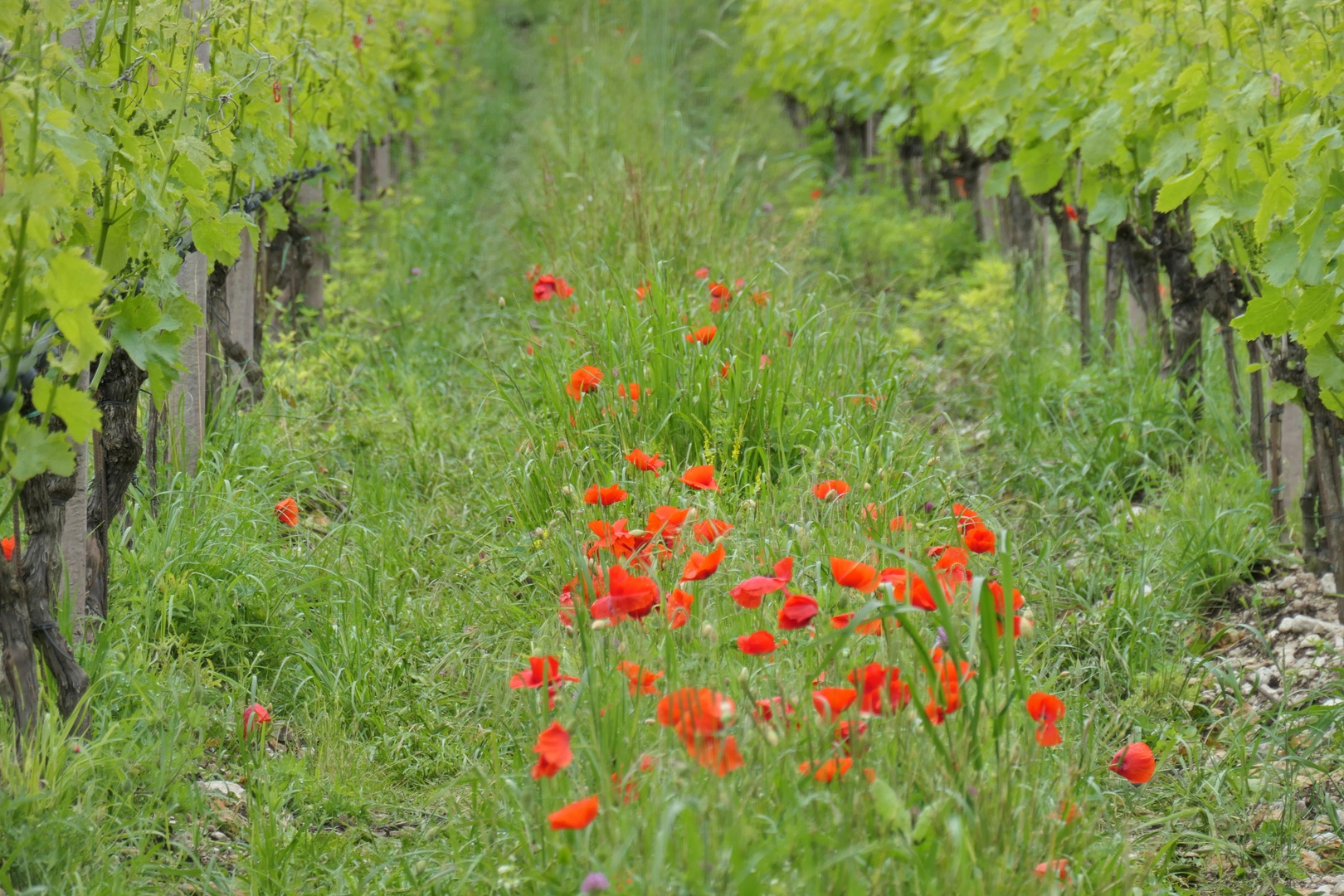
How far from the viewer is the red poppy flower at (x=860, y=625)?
70.7 inches

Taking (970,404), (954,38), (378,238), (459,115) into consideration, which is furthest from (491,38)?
(970,404)

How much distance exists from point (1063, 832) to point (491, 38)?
41.7 ft

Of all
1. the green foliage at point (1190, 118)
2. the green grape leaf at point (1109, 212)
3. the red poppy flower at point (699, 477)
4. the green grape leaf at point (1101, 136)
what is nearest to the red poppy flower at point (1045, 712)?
the red poppy flower at point (699, 477)

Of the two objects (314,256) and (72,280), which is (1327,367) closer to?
(72,280)

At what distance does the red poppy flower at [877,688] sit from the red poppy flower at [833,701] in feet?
0.09

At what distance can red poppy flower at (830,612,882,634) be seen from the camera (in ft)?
5.89

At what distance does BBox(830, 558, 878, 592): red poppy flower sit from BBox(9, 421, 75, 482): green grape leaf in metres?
1.15

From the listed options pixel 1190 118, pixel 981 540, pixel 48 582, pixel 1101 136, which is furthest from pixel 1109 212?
pixel 48 582

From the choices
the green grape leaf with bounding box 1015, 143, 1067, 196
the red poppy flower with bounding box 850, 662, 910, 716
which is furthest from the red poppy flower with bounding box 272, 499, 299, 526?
the green grape leaf with bounding box 1015, 143, 1067, 196

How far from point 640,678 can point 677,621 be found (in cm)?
14

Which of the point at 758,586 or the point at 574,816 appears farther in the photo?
the point at 758,586

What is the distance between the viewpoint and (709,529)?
231 cm

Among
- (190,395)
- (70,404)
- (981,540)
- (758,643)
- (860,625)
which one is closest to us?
(758,643)

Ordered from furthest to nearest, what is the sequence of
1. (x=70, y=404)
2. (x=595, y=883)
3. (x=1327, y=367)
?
(x=1327, y=367)
(x=70, y=404)
(x=595, y=883)
